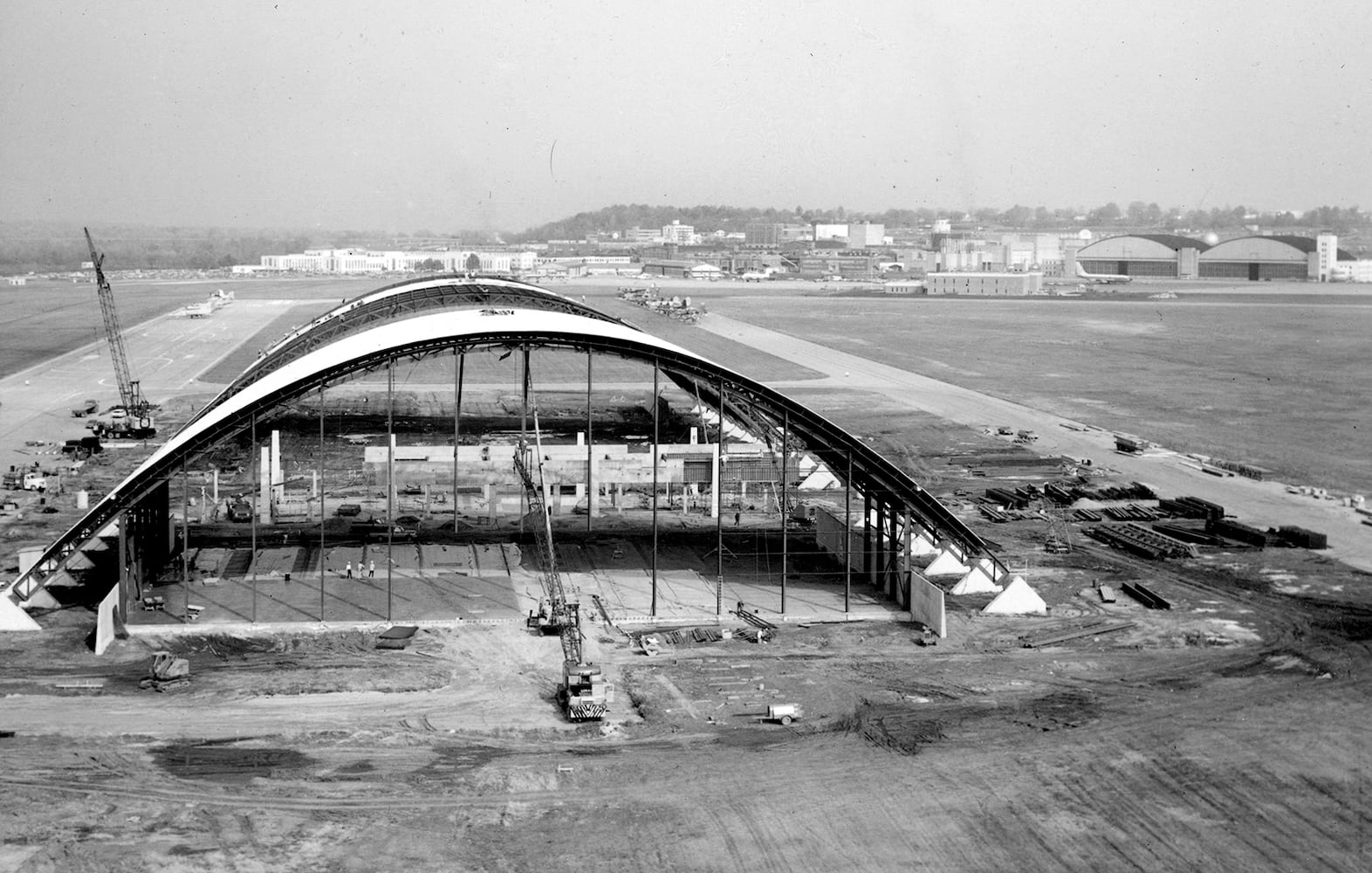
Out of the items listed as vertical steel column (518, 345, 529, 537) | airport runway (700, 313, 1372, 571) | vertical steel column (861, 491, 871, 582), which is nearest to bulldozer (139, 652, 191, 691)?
vertical steel column (518, 345, 529, 537)

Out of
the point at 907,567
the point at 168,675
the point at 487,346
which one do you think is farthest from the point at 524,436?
the point at 168,675

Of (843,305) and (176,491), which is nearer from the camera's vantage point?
(176,491)

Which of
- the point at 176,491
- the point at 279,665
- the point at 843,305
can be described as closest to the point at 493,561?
the point at 279,665

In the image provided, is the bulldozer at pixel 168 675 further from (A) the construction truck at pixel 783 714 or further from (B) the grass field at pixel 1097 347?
(B) the grass field at pixel 1097 347

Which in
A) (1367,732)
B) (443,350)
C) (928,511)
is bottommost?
(1367,732)

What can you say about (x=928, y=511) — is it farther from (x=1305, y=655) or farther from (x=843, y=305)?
(x=843, y=305)

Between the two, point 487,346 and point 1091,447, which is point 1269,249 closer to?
point 1091,447

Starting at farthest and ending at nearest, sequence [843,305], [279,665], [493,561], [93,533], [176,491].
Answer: [843,305] → [176,491] → [493,561] → [93,533] → [279,665]

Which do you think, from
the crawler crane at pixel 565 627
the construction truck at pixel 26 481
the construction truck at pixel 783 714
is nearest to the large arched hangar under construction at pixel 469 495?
the crawler crane at pixel 565 627
